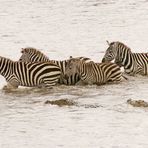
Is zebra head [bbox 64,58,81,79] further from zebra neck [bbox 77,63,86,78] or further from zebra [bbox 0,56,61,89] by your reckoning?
zebra [bbox 0,56,61,89]

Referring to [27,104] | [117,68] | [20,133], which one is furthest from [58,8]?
[20,133]

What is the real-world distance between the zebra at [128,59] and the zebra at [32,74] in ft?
8.10

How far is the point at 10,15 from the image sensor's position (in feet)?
95.4

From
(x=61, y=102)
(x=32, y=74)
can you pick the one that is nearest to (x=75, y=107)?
(x=61, y=102)

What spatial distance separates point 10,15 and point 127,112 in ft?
61.6

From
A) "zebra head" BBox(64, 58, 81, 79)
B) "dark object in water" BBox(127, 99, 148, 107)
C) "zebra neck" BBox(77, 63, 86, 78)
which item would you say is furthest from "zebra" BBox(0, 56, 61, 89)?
"dark object in water" BBox(127, 99, 148, 107)

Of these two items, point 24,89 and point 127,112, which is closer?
point 127,112

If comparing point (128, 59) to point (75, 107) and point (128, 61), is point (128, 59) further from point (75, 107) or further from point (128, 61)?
point (75, 107)

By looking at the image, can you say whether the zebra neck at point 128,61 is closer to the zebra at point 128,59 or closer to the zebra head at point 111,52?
the zebra at point 128,59

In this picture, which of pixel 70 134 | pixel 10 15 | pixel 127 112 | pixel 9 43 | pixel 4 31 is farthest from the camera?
pixel 10 15

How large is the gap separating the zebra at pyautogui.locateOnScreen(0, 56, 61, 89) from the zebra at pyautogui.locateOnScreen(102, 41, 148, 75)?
2.47 meters

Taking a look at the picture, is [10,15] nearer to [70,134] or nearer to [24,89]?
[24,89]

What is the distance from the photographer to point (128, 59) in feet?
49.4

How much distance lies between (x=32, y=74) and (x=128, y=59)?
311 cm
